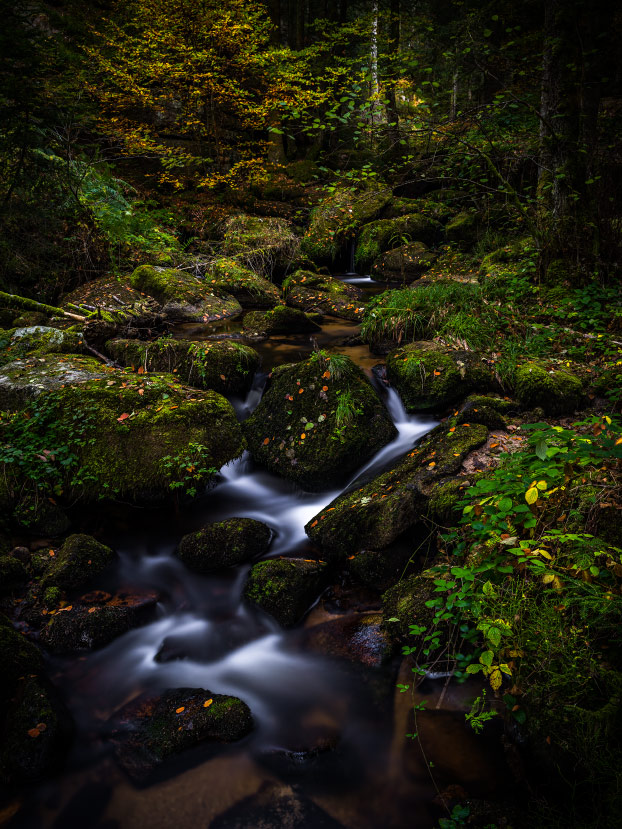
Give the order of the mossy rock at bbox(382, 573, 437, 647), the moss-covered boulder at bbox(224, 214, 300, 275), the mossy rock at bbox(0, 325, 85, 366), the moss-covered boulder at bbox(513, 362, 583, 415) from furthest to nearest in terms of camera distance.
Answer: the moss-covered boulder at bbox(224, 214, 300, 275)
the mossy rock at bbox(0, 325, 85, 366)
the moss-covered boulder at bbox(513, 362, 583, 415)
the mossy rock at bbox(382, 573, 437, 647)

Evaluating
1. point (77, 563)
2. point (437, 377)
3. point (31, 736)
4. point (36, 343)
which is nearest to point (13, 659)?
point (31, 736)

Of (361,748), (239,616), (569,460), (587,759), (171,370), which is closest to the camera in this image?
(587,759)

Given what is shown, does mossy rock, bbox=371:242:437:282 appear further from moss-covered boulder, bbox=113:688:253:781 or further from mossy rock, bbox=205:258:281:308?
moss-covered boulder, bbox=113:688:253:781

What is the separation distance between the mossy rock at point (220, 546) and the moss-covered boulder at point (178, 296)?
5507mm

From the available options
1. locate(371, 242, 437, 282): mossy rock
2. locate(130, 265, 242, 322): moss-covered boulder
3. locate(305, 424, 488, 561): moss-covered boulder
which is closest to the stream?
locate(305, 424, 488, 561): moss-covered boulder

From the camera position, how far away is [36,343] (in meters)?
6.05

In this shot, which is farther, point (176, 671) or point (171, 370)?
point (171, 370)

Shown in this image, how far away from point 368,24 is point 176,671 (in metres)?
20.6

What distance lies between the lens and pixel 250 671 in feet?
11.4

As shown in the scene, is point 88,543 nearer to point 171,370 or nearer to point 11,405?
point 11,405

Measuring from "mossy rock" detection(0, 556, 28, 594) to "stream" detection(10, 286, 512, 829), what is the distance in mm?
776

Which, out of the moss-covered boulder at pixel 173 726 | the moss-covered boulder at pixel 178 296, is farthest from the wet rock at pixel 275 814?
the moss-covered boulder at pixel 178 296

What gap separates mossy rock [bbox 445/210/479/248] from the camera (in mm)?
11446

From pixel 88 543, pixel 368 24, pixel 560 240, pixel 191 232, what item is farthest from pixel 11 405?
pixel 368 24
